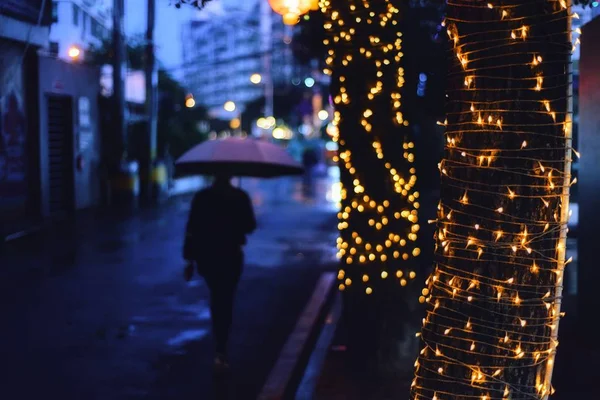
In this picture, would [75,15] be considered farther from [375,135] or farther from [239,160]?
[375,135]

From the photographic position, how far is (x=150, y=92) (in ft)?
86.7

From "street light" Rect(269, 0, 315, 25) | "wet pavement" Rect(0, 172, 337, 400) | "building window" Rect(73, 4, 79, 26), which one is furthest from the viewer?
"building window" Rect(73, 4, 79, 26)

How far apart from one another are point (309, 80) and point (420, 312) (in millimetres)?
24891

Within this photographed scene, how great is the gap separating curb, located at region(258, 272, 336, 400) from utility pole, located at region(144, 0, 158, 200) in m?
15.3

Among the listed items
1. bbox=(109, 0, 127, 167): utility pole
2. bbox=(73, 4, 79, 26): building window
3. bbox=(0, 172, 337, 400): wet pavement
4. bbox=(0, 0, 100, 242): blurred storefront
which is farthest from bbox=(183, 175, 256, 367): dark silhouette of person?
bbox=(109, 0, 127, 167): utility pole

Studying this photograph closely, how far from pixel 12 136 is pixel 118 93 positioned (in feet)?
14.2

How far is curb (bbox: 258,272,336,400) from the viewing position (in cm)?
722

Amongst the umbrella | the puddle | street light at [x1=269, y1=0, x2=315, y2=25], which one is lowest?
the puddle

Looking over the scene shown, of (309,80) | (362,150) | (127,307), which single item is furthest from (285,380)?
(309,80)

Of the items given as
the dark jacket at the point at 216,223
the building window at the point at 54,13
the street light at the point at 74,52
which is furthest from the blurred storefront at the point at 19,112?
the dark jacket at the point at 216,223

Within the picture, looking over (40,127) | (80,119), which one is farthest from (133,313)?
(80,119)

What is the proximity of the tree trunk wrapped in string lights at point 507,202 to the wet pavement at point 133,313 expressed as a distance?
3878mm

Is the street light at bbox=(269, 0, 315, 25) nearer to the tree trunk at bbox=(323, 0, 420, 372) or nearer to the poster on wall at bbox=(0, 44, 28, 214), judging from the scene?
the tree trunk at bbox=(323, 0, 420, 372)

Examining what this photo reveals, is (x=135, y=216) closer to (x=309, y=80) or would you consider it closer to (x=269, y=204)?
(x=269, y=204)
